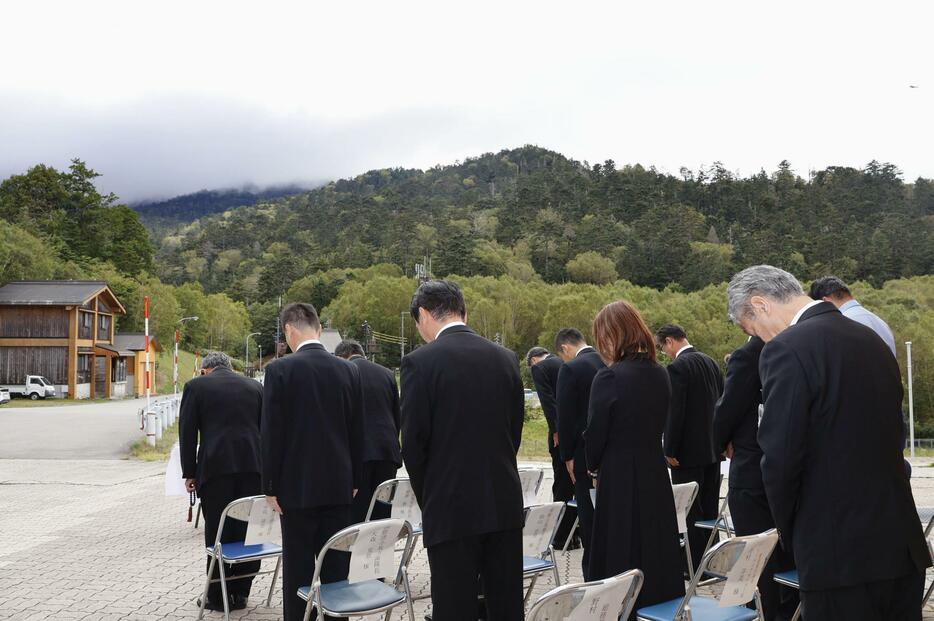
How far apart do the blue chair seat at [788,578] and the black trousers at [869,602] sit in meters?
1.44

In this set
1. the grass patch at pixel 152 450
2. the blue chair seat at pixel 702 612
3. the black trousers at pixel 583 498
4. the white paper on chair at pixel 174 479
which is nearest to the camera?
Result: the blue chair seat at pixel 702 612

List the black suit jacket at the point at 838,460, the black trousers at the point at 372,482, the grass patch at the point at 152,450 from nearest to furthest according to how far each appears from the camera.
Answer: the black suit jacket at the point at 838,460, the black trousers at the point at 372,482, the grass patch at the point at 152,450

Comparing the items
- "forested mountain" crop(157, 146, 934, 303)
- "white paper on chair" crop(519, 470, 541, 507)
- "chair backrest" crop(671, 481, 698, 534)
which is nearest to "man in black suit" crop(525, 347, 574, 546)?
"white paper on chair" crop(519, 470, 541, 507)

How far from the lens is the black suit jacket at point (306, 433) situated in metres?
4.50

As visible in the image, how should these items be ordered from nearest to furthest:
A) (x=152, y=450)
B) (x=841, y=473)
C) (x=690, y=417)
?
1. (x=841, y=473)
2. (x=690, y=417)
3. (x=152, y=450)

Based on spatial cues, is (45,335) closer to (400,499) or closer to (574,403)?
(400,499)

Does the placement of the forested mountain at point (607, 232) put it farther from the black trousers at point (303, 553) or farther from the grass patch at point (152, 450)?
the black trousers at point (303, 553)

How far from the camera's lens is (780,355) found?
2703mm

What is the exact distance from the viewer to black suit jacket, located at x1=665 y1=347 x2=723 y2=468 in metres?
5.94

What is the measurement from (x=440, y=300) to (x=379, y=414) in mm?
3075

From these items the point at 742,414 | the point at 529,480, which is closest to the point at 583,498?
the point at 529,480

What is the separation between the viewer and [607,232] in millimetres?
122812

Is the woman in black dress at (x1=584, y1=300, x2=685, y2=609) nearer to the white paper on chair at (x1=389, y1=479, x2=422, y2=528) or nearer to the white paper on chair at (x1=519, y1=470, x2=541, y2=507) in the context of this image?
the white paper on chair at (x1=389, y1=479, x2=422, y2=528)

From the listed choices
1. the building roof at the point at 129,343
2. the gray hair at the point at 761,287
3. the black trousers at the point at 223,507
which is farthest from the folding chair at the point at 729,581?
the building roof at the point at 129,343
